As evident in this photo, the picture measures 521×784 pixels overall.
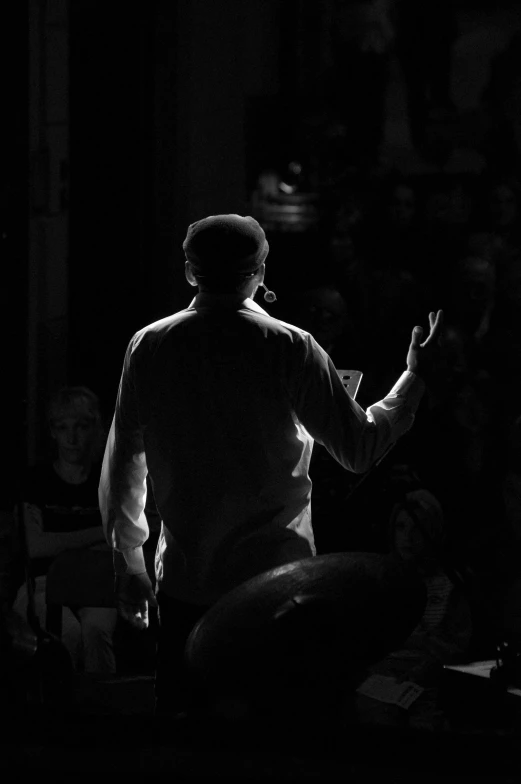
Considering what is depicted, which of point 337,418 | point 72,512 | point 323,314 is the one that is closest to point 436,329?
point 337,418

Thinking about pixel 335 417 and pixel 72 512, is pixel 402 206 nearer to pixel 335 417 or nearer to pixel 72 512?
pixel 72 512

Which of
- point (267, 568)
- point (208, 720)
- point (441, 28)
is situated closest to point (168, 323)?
point (267, 568)

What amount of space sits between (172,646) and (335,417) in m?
0.51

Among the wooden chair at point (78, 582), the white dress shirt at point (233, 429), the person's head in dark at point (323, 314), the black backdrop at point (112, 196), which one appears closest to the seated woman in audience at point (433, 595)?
the person's head in dark at point (323, 314)

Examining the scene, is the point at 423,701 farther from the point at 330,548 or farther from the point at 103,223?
the point at 103,223

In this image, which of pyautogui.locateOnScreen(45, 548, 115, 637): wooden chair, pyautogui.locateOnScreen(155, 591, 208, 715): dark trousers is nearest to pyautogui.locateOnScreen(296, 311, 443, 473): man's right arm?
pyautogui.locateOnScreen(155, 591, 208, 715): dark trousers

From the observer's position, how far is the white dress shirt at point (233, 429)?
2049 millimetres

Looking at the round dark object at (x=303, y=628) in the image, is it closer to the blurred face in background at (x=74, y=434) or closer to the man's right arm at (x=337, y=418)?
the man's right arm at (x=337, y=418)

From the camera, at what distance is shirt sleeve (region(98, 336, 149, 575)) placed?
7.03ft

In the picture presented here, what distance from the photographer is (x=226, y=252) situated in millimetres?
2055

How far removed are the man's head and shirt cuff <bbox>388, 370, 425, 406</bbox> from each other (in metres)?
0.34

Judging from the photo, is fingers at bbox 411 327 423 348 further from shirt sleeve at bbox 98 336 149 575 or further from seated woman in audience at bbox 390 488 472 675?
seated woman in audience at bbox 390 488 472 675

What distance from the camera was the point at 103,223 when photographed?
13.6 feet

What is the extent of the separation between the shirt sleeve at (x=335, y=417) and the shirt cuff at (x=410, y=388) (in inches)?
2.9
